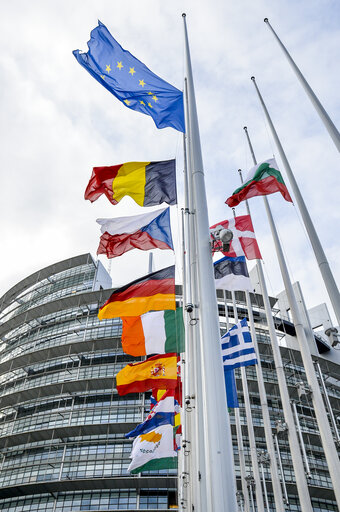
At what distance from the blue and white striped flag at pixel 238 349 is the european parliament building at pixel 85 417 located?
1715cm

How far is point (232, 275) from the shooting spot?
14547 mm

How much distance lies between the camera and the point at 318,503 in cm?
3853

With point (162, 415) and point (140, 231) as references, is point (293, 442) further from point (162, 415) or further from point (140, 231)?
point (140, 231)

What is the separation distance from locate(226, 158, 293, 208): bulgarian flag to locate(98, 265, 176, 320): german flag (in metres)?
2.92

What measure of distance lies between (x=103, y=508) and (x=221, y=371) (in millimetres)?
36116

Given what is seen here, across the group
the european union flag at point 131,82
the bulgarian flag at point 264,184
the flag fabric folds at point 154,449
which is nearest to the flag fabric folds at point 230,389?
the flag fabric folds at point 154,449

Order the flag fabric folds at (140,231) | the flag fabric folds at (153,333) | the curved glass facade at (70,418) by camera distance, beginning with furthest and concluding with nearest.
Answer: the curved glass facade at (70,418), the flag fabric folds at (153,333), the flag fabric folds at (140,231)

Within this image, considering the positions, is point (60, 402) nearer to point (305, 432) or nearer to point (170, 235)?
point (305, 432)

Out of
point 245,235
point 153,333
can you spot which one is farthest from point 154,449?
point 245,235

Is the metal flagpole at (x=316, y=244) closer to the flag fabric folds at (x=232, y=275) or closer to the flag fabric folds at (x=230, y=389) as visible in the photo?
the flag fabric folds at (x=232, y=275)

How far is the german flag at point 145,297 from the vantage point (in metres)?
10.8

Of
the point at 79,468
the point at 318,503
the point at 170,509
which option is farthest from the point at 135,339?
the point at 318,503

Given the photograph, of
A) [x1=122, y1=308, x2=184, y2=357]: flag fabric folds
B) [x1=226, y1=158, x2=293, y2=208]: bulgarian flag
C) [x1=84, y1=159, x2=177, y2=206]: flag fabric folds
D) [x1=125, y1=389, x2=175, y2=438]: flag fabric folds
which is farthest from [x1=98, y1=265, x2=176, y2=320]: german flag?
[x1=125, y1=389, x2=175, y2=438]: flag fabric folds

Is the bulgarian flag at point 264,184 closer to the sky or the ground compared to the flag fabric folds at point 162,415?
closer to the sky
